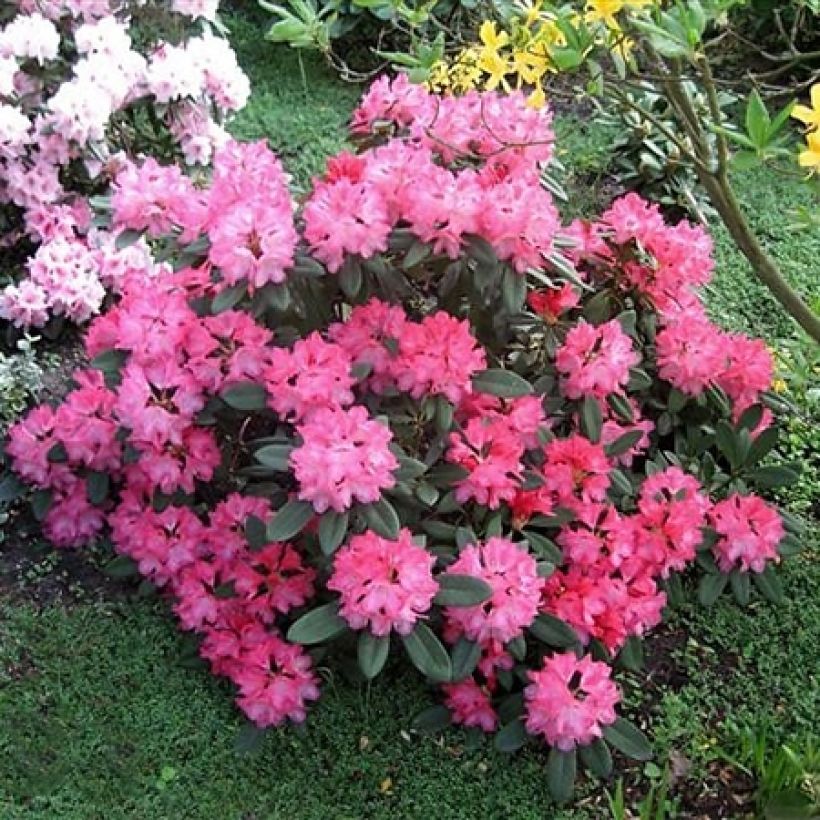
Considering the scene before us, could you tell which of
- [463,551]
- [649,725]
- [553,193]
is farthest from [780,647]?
[553,193]

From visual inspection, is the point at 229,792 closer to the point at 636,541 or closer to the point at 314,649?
the point at 314,649

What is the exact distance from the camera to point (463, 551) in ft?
7.50

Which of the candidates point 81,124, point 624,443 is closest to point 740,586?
point 624,443

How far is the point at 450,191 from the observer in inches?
90.6

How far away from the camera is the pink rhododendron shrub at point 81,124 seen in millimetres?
3172

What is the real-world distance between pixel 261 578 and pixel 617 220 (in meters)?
1.07

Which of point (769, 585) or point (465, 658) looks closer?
point (465, 658)

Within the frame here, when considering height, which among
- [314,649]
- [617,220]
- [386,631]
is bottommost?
[314,649]

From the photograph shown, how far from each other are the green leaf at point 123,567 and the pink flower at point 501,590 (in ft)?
2.37

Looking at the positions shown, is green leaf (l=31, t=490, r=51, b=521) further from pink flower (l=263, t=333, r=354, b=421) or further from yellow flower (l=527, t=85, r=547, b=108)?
yellow flower (l=527, t=85, r=547, b=108)

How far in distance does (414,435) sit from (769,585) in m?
0.88

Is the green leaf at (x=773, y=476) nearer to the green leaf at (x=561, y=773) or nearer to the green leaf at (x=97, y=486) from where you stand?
the green leaf at (x=561, y=773)

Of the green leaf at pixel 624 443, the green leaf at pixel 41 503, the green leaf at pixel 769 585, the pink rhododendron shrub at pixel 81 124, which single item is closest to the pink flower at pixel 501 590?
the green leaf at pixel 624 443

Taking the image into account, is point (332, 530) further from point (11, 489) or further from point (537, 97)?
point (11, 489)
